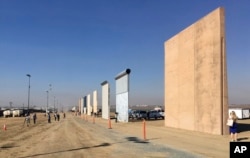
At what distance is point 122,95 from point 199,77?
94.7 feet

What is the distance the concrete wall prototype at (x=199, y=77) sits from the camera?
29016 millimetres

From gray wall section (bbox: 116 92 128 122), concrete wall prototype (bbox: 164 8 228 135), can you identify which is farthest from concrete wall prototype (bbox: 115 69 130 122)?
concrete wall prototype (bbox: 164 8 228 135)

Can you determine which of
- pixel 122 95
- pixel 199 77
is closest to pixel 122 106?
pixel 122 95

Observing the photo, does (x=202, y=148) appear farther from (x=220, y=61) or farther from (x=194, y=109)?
(x=194, y=109)

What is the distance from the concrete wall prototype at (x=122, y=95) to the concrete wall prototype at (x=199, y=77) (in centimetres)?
1518

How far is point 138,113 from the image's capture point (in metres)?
72.1

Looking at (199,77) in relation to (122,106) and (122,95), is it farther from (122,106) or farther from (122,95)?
(122,95)

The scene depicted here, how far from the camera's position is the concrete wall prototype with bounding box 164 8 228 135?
95.2ft

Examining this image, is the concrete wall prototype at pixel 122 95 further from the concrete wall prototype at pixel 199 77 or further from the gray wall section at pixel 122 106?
the concrete wall prototype at pixel 199 77

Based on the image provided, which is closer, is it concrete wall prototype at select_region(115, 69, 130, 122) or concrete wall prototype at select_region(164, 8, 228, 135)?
concrete wall prototype at select_region(164, 8, 228, 135)

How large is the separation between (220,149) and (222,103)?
988 cm

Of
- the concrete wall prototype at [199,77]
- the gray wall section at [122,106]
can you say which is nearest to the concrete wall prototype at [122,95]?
the gray wall section at [122,106]

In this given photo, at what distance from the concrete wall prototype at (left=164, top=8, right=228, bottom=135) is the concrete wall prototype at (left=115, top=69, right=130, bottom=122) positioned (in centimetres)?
1518

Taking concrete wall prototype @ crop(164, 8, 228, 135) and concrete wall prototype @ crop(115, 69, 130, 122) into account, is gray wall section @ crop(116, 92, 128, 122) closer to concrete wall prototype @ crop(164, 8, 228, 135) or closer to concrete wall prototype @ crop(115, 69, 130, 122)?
concrete wall prototype @ crop(115, 69, 130, 122)
